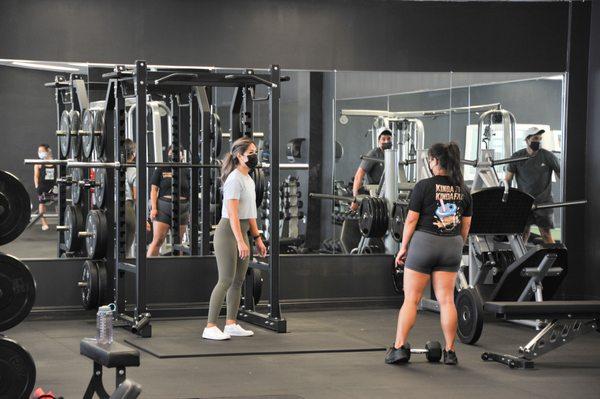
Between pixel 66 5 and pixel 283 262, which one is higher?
pixel 66 5

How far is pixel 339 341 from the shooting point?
22.5 feet

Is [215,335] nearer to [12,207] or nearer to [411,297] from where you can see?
[411,297]

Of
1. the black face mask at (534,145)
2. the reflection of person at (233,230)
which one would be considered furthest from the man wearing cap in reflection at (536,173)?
the reflection of person at (233,230)

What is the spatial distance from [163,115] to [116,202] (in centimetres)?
131

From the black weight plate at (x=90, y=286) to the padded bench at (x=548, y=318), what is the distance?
2875 mm

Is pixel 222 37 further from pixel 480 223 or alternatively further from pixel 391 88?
pixel 480 223

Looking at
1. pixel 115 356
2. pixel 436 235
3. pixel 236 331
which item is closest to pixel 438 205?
pixel 436 235

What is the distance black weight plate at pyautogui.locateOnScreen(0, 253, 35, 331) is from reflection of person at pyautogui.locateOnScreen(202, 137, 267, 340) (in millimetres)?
2168

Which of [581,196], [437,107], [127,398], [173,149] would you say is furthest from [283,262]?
[127,398]

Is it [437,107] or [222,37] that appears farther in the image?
[437,107]

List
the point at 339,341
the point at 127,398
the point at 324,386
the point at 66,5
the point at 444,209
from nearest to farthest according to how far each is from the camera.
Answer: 1. the point at 127,398
2. the point at 324,386
3. the point at 444,209
4. the point at 339,341
5. the point at 66,5

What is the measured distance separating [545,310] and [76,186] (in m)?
3.75

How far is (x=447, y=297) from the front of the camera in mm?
5973

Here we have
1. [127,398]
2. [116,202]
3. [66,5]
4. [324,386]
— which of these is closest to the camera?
[127,398]
